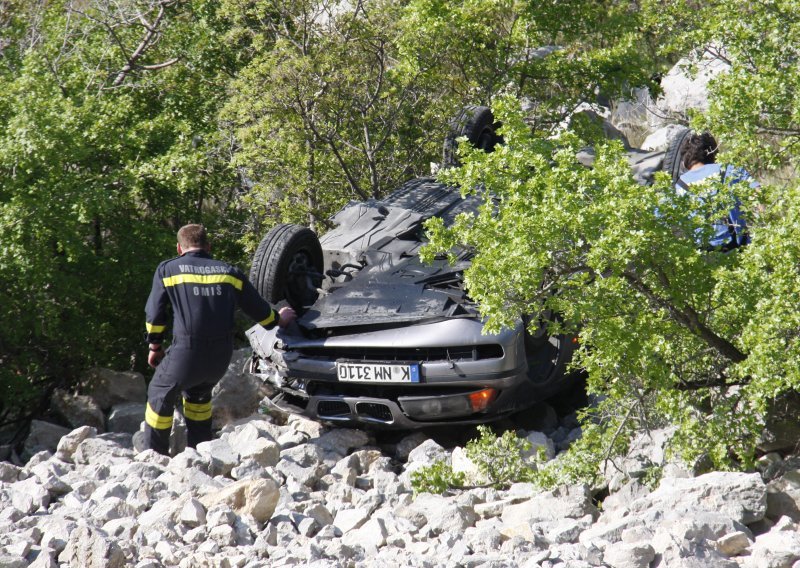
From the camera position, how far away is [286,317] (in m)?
7.15

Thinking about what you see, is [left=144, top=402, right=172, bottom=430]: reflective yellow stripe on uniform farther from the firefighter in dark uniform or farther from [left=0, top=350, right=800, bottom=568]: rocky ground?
[left=0, top=350, right=800, bottom=568]: rocky ground

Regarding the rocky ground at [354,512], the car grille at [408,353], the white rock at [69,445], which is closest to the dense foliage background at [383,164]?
the rocky ground at [354,512]

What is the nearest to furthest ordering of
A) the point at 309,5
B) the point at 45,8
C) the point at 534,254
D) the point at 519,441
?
the point at 534,254, the point at 519,441, the point at 309,5, the point at 45,8

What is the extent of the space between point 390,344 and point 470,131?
10.8ft

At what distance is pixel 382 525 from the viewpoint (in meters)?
5.30

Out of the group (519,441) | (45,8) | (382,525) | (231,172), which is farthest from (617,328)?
(45,8)

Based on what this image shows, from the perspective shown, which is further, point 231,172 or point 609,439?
point 231,172

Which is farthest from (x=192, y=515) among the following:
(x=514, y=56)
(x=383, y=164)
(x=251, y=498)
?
(x=514, y=56)

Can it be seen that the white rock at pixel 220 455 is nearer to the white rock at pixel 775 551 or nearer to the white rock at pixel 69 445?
the white rock at pixel 69 445

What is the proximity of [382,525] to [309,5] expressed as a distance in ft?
20.8

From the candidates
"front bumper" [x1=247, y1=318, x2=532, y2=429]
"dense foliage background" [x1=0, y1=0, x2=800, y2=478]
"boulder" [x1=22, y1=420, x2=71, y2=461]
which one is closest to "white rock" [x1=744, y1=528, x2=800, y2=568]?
"dense foliage background" [x1=0, y1=0, x2=800, y2=478]

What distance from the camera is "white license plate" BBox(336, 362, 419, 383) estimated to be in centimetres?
659

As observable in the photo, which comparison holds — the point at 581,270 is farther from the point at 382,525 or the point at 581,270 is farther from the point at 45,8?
the point at 45,8

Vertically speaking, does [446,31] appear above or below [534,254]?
above
